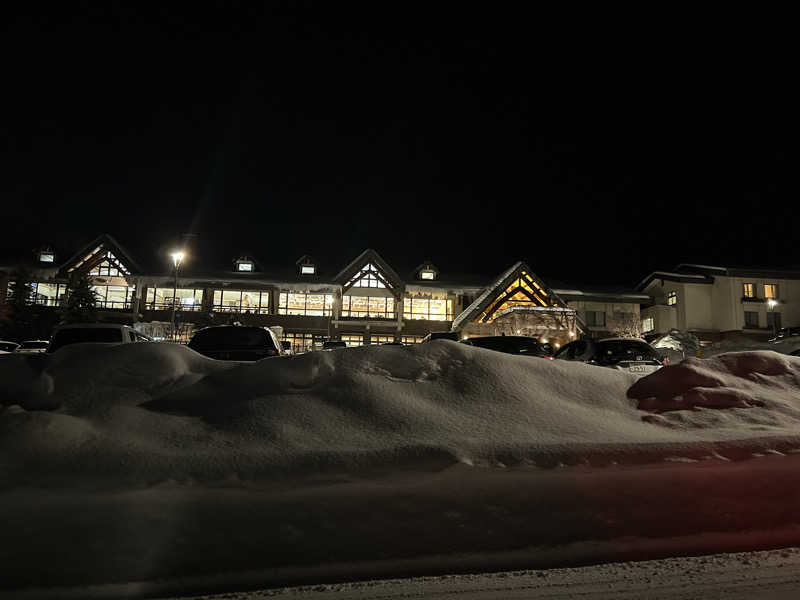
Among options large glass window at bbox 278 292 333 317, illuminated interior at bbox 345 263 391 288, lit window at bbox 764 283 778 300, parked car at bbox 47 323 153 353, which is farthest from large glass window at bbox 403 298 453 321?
parked car at bbox 47 323 153 353

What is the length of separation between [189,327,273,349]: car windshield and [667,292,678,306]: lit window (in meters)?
38.7

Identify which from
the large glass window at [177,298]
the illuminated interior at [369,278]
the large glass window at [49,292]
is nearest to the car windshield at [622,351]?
the illuminated interior at [369,278]

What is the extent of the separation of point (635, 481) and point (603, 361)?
32.6ft

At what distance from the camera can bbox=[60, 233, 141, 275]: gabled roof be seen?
1571 inches

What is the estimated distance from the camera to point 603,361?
1232 centimetres

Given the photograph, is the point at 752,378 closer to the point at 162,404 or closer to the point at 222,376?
the point at 222,376

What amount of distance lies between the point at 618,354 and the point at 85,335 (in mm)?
11283

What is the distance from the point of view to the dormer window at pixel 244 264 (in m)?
42.4

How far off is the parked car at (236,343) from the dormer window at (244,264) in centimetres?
3253

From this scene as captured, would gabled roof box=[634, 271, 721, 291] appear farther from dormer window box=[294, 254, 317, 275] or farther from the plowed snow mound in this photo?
the plowed snow mound

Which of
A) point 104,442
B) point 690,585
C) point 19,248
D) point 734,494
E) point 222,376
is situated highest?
point 19,248

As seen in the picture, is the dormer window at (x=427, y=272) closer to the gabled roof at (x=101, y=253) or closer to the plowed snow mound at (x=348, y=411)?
the gabled roof at (x=101, y=253)

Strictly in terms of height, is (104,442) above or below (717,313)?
below

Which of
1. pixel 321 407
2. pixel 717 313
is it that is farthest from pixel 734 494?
pixel 717 313
